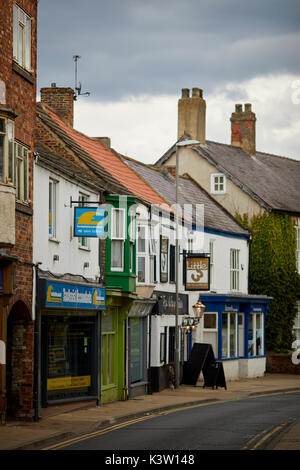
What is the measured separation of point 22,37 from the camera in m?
21.9

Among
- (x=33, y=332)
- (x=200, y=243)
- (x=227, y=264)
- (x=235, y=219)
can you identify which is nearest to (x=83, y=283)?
(x=33, y=332)

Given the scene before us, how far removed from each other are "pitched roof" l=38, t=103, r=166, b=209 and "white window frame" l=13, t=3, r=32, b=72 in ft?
23.3

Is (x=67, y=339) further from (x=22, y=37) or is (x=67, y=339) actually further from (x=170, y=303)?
(x=170, y=303)

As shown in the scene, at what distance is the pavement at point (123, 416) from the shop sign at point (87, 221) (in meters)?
4.93

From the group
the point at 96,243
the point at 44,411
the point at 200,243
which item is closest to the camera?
the point at 44,411

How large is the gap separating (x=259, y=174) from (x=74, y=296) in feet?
93.8

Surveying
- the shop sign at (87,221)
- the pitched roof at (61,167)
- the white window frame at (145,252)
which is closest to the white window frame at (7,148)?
the pitched roof at (61,167)

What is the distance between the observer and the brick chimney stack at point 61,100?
34.8 m

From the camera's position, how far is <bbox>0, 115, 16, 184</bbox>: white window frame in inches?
747

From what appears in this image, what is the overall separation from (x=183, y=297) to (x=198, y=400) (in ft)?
27.0

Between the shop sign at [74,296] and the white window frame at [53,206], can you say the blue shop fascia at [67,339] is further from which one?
the white window frame at [53,206]

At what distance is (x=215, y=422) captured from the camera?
21500mm

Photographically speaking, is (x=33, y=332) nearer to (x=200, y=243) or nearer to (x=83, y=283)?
(x=83, y=283)

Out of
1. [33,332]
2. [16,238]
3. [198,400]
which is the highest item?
[16,238]
